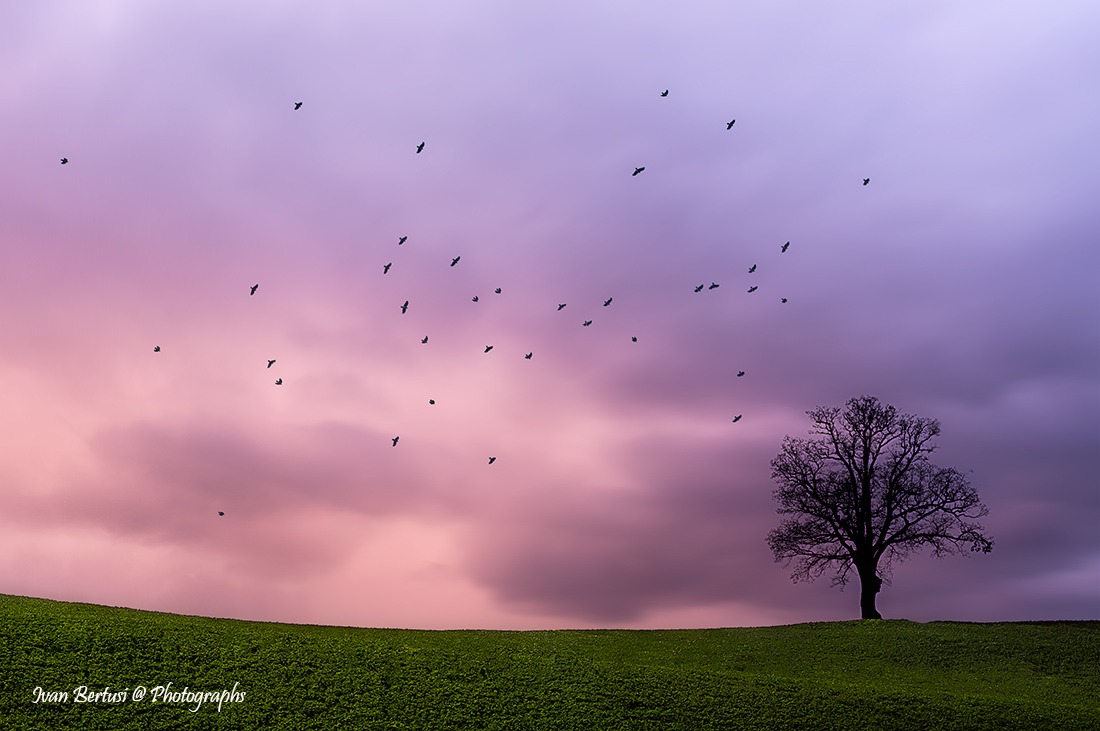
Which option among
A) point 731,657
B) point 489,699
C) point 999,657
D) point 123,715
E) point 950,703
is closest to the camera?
point 123,715

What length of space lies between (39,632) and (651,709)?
15072 mm

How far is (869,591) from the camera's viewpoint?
38.7m

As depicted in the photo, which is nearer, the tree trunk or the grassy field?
the grassy field

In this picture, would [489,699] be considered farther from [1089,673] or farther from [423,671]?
[1089,673]

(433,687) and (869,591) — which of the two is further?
(869,591)

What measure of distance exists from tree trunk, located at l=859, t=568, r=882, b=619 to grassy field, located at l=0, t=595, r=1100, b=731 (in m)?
13.8

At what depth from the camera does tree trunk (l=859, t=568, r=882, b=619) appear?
126ft

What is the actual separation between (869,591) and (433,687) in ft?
97.0

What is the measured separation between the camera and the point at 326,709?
15906 mm

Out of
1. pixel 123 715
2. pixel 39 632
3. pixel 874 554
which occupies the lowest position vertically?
pixel 123 715

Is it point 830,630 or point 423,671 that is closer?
point 423,671

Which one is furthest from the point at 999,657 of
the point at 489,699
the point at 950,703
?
the point at 489,699

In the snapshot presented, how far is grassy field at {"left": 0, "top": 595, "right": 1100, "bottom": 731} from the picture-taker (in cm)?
1555

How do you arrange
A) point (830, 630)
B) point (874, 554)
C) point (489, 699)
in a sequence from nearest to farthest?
point (489, 699) → point (830, 630) → point (874, 554)
